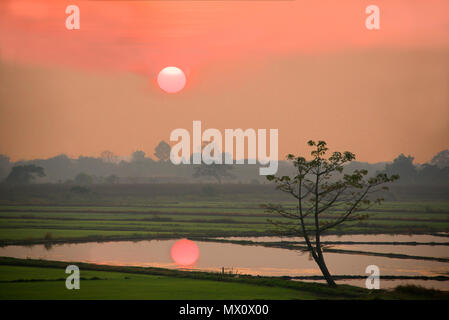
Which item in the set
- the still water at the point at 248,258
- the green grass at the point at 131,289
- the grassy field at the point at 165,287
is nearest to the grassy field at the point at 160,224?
the still water at the point at 248,258

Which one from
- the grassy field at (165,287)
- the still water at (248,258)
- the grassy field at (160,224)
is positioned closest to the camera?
the grassy field at (165,287)

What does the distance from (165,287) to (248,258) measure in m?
12.3

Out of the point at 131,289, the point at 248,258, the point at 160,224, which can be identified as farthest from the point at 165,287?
the point at 160,224

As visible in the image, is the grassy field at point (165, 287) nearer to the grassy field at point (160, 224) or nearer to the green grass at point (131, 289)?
the green grass at point (131, 289)

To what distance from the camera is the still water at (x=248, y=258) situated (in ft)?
111

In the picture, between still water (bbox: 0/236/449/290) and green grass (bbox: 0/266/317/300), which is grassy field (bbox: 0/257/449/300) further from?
still water (bbox: 0/236/449/290)

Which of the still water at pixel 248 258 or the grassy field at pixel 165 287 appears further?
the still water at pixel 248 258

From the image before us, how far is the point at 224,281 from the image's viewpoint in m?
28.8

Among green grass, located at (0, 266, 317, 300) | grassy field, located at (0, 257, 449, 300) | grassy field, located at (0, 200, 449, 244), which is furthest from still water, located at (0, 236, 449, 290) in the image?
green grass, located at (0, 266, 317, 300)

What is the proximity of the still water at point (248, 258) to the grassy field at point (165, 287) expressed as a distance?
369 cm

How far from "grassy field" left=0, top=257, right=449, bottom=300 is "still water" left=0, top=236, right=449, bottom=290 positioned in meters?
3.69

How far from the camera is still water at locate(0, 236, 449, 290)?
3369cm

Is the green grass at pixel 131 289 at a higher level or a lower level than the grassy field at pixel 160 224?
lower
